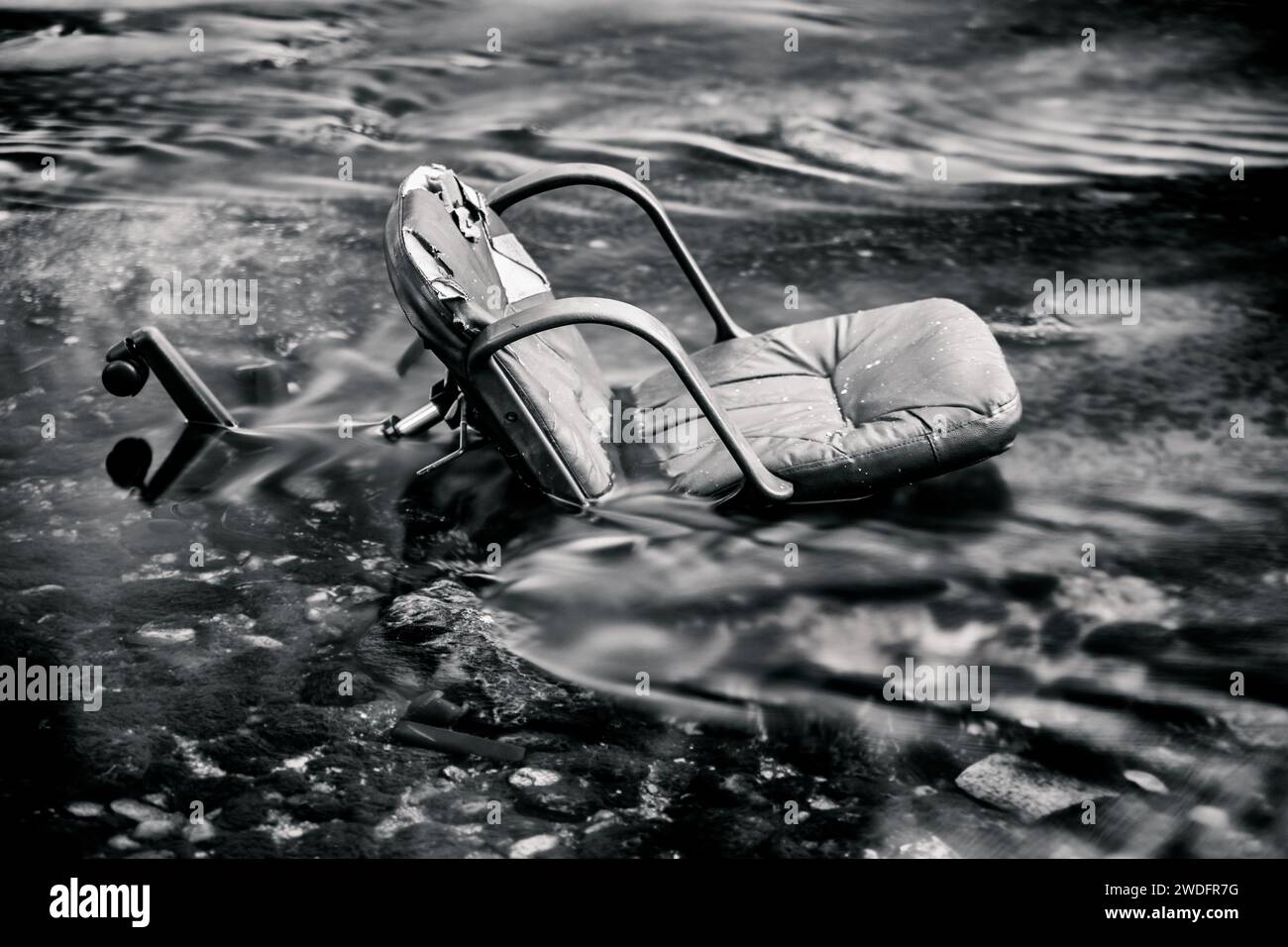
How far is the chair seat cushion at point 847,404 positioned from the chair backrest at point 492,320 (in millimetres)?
224

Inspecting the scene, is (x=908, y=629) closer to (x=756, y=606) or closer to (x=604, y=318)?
(x=756, y=606)

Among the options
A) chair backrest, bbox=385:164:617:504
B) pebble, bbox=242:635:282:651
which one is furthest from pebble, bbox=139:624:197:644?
chair backrest, bbox=385:164:617:504

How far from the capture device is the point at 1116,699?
2.72 metres

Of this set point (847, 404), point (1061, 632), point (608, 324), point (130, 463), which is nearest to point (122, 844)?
point (608, 324)

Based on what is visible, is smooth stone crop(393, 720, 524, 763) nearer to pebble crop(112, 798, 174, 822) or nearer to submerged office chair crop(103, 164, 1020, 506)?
pebble crop(112, 798, 174, 822)

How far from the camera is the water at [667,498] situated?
8.16ft

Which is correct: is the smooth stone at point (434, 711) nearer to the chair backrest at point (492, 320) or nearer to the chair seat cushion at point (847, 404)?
the chair backrest at point (492, 320)

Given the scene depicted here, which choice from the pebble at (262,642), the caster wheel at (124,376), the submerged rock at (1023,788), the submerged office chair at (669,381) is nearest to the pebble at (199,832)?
the pebble at (262,642)

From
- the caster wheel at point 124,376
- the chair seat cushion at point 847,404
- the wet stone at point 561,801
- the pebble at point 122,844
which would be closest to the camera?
the pebble at point 122,844

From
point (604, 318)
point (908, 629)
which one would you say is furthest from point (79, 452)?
point (908, 629)

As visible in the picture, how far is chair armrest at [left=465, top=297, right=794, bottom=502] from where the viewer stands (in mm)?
2715

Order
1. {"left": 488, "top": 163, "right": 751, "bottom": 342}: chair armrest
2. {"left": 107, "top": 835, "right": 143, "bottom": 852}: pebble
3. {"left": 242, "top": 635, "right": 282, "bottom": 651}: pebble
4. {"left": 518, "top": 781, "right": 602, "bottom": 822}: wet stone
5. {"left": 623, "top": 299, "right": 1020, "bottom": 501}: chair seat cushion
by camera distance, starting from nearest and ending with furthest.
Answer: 1. {"left": 107, "top": 835, "right": 143, "bottom": 852}: pebble
2. {"left": 518, "top": 781, "right": 602, "bottom": 822}: wet stone
3. {"left": 242, "top": 635, "right": 282, "bottom": 651}: pebble
4. {"left": 623, "top": 299, "right": 1020, "bottom": 501}: chair seat cushion
5. {"left": 488, "top": 163, "right": 751, "bottom": 342}: chair armrest

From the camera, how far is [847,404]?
10.5 ft
